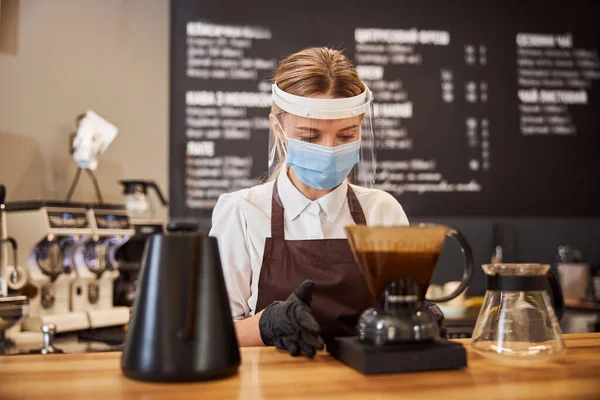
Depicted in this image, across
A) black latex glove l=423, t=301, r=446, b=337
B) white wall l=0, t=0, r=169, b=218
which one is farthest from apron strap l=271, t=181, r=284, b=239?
white wall l=0, t=0, r=169, b=218

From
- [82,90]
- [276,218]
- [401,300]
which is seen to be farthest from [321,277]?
[82,90]

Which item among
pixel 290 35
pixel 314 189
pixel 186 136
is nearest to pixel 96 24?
pixel 186 136

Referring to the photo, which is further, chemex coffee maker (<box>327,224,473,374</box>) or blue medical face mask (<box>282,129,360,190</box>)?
blue medical face mask (<box>282,129,360,190</box>)

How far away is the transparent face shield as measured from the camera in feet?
4.77

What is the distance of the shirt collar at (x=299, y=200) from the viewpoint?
1628 mm

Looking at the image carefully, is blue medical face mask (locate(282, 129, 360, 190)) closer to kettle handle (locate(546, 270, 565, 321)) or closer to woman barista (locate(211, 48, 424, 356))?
woman barista (locate(211, 48, 424, 356))

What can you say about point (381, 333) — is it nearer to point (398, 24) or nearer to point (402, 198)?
point (402, 198)

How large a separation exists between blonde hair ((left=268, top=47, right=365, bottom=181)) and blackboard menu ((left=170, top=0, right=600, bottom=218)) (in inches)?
75.3

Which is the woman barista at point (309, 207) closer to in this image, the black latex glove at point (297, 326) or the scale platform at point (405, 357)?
the black latex glove at point (297, 326)

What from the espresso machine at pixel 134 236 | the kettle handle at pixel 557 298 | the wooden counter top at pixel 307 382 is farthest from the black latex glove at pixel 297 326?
the espresso machine at pixel 134 236

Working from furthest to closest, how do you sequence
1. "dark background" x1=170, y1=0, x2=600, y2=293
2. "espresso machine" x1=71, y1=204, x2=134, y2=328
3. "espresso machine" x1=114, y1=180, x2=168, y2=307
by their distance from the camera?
"dark background" x1=170, y1=0, x2=600, y2=293, "espresso machine" x1=114, y1=180, x2=168, y2=307, "espresso machine" x1=71, y1=204, x2=134, y2=328

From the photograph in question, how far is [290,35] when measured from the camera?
3.70 metres

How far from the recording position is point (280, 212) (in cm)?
160

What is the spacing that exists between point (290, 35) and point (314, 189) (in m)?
2.24
